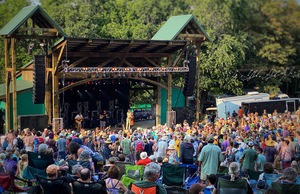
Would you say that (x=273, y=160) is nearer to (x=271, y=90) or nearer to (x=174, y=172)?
(x=174, y=172)

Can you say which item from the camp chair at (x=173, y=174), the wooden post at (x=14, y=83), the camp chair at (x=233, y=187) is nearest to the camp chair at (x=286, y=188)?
the camp chair at (x=233, y=187)

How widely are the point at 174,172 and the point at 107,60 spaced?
16.3 meters

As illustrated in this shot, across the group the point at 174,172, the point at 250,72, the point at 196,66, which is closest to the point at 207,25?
the point at 250,72

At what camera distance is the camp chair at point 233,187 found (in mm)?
8531

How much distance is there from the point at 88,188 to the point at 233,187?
207 cm

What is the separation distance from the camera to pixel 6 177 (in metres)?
9.72

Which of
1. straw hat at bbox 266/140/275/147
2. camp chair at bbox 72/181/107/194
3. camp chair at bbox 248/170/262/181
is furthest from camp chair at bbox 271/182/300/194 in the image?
straw hat at bbox 266/140/275/147

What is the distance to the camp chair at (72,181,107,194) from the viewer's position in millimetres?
7809

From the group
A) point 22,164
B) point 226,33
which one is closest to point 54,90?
point 22,164

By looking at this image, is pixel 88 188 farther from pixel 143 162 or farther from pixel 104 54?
pixel 104 54

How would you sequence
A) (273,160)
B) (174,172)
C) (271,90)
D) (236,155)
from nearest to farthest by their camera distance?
1. (174,172)
2. (236,155)
3. (273,160)
4. (271,90)

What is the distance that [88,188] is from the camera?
7.85 meters

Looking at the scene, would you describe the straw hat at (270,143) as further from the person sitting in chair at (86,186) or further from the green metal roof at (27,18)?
the green metal roof at (27,18)

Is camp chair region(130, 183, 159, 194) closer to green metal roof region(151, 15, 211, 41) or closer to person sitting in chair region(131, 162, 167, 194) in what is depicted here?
person sitting in chair region(131, 162, 167, 194)
